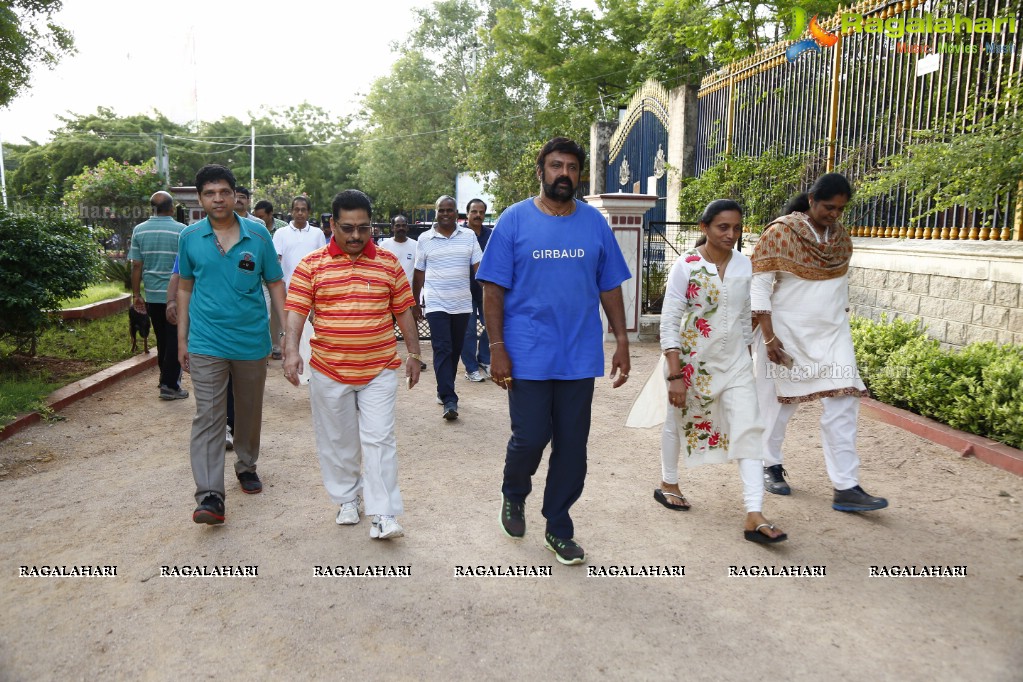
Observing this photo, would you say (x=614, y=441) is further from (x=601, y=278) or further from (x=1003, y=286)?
(x=1003, y=286)

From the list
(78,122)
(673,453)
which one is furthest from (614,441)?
(78,122)

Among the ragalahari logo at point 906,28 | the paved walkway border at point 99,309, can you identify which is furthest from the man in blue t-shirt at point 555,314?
the paved walkway border at point 99,309

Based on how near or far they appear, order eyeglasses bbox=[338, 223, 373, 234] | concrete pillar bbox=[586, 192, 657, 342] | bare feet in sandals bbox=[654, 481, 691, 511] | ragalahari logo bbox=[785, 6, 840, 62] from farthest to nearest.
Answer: concrete pillar bbox=[586, 192, 657, 342]
ragalahari logo bbox=[785, 6, 840, 62]
bare feet in sandals bbox=[654, 481, 691, 511]
eyeglasses bbox=[338, 223, 373, 234]

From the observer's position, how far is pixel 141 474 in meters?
5.45

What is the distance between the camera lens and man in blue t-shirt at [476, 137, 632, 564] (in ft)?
12.5

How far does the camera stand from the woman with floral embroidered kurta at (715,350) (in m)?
4.29

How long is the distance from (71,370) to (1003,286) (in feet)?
27.9

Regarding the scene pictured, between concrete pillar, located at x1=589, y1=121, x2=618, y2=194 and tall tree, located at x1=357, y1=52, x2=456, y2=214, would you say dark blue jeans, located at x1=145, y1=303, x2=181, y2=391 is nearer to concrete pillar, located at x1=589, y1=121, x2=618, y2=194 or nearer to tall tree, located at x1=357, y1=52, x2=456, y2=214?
concrete pillar, located at x1=589, y1=121, x2=618, y2=194

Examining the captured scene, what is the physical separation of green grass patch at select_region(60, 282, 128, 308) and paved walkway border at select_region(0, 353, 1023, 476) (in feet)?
15.0

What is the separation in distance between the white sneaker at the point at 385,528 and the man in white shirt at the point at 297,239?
458 centimetres

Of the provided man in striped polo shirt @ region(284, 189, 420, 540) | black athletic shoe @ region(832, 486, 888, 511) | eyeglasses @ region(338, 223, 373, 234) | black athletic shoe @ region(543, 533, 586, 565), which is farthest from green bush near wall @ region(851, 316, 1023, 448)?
eyeglasses @ region(338, 223, 373, 234)

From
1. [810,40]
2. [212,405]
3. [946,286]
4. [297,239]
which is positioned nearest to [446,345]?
[297,239]

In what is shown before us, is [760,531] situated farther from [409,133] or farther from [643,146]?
[409,133]

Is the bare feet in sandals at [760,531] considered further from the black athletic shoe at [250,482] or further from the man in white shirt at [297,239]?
the man in white shirt at [297,239]
